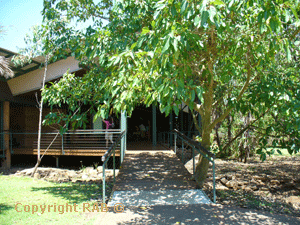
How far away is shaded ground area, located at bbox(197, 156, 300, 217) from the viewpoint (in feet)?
19.1

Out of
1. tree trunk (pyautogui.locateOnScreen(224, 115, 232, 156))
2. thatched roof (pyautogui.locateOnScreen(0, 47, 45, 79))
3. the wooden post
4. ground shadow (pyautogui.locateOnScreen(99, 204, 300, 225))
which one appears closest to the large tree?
ground shadow (pyautogui.locateOnScreen(99, 204, 300, 225))

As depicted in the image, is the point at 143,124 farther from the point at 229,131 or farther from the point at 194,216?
the point at 194,216

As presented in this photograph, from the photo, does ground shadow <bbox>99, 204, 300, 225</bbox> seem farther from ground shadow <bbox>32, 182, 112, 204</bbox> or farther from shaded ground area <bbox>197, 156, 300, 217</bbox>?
ground shadow <bbox>32, 182, 112, 204</bbox>

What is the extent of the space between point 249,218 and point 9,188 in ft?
19.1

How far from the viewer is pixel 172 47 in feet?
10.5

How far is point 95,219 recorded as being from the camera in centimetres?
447

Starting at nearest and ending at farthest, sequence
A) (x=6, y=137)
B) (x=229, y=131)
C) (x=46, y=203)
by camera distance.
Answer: (x=46, y=203), (x=6, y=137), (x=229, y=131)

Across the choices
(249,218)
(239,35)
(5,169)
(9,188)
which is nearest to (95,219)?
(249,218)

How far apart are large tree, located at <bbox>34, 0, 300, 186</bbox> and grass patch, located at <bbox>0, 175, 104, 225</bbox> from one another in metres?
1.79

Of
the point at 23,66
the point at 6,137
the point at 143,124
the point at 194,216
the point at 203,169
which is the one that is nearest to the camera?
the point at 194,216

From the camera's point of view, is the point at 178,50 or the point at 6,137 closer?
the point at 178,50

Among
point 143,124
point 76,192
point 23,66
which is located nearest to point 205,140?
point 76,192

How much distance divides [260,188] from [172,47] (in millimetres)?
5733

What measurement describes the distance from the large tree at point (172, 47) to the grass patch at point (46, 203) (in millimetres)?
1789
